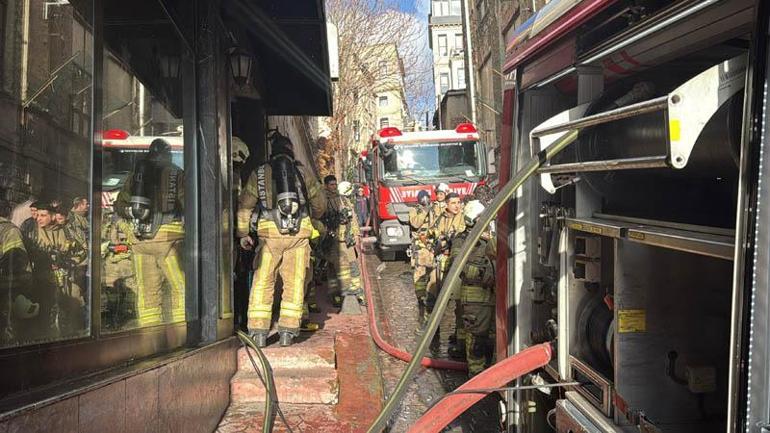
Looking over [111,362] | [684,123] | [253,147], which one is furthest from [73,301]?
[253,147]

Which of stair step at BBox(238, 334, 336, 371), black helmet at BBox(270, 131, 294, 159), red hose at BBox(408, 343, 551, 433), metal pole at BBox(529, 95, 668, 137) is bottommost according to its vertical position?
stair step at BBox(238, 334, 336, 371)

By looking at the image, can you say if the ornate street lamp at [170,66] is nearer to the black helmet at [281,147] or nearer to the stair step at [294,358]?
the black helmet at [281,147]

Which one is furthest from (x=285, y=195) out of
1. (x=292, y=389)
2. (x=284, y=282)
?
(x=292, y=389)

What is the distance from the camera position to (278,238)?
16.5 ft

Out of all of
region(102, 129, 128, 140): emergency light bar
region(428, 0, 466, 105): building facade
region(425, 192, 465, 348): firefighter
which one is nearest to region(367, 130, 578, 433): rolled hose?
region(102, 129, 128, 140): emergency light bar

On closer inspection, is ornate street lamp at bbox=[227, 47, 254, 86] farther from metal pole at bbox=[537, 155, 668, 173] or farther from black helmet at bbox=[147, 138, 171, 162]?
metal pole at bbox=[537, 155, 668, 173]

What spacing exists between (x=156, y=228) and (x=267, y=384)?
128 cm

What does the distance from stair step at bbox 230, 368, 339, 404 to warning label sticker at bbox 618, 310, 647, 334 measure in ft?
8.97

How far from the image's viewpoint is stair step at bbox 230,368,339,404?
4559 millimetres

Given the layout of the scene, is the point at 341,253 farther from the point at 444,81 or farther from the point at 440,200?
the point at 444,81

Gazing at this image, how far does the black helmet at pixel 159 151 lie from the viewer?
4.08 meters

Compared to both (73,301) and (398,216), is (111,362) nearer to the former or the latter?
(73,301)

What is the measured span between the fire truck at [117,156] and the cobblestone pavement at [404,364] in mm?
2125

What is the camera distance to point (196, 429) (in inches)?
151
